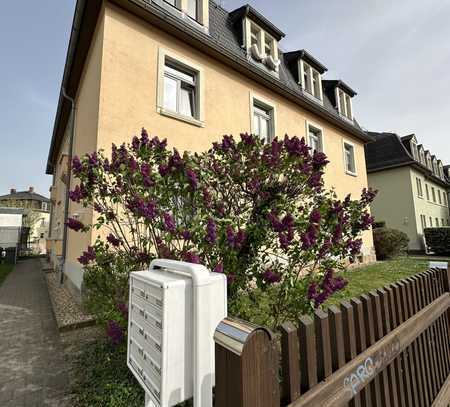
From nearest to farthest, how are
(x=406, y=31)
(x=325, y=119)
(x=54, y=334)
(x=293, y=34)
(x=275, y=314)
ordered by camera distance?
(x=275, y=314) → (x=54, y=334) → (x=406, y=31) → (x=293, y=34) → (x=325, y=119)

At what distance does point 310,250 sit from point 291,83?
9661mm

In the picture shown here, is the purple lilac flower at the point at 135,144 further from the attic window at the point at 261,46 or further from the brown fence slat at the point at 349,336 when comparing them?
the attic window at the point at 261,46

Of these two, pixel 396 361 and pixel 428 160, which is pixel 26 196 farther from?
pixel 428 160

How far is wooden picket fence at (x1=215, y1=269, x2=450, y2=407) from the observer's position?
80 centimetres

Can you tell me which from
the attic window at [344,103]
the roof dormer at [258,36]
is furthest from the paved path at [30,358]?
the attic window at [344,103]

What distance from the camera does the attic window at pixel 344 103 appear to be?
12.9 meters

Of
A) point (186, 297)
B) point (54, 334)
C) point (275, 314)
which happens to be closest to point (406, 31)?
point (275, 314)

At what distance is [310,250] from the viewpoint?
91.7 inches

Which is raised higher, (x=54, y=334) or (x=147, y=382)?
(x=147, y=382)

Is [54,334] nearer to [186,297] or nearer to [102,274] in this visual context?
[102,274]

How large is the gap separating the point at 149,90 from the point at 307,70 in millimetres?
8474

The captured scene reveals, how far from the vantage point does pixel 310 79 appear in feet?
37.1

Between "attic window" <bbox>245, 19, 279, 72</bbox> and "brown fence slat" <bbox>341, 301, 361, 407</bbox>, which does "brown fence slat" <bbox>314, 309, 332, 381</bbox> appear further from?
"attic window" <bbox>245, 19, 279, 72</bbox>

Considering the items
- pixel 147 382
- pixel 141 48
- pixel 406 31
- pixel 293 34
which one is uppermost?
pixel 293 34
